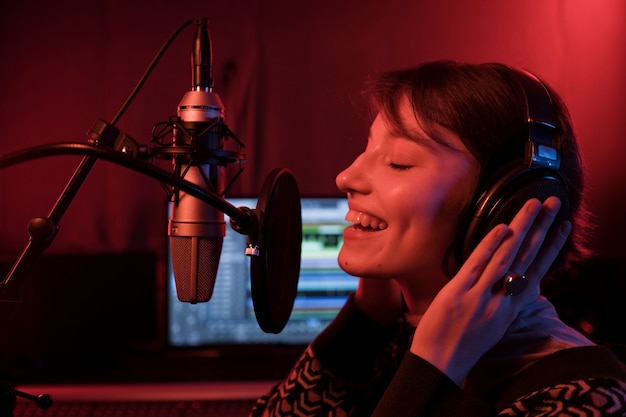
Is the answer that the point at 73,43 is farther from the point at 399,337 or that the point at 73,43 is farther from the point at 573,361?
the point at 573,361

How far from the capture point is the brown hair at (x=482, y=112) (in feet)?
2.80

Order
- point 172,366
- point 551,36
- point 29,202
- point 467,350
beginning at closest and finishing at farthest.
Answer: point 467,350 < point 172,366 < point 29,202 < point 551,36

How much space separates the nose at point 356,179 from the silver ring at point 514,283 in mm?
240

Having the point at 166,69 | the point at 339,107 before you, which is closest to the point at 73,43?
the point at 166,69

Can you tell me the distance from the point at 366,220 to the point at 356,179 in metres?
0.06

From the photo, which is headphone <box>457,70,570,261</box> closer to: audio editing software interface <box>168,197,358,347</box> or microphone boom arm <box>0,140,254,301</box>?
microphone boom arm <box>0,140,254,301</box>

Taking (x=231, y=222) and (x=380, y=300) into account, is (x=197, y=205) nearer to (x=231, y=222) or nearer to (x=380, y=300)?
(x=231, y=222)

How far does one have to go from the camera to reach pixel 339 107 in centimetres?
189

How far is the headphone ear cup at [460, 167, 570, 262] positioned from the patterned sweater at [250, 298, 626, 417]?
0.18m

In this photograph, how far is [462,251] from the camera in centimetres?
81

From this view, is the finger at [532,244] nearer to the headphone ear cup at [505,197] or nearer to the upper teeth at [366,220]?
the headphone ear cup at [505,197]

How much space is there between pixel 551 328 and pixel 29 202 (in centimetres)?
153

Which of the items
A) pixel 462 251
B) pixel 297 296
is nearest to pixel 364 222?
pixel 462 251

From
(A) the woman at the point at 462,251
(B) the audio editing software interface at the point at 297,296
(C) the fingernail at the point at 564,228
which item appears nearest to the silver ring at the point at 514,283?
(A) the woman at the point at 462,251
